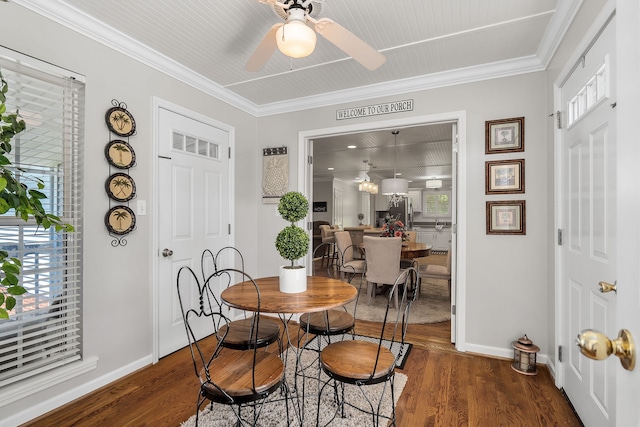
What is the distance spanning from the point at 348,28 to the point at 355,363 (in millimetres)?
2198

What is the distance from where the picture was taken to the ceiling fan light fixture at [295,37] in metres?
1.44

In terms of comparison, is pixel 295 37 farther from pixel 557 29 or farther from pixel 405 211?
pixel 405 211

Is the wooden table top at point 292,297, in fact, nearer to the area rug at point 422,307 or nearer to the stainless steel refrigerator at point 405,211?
the area rug at point 422,307

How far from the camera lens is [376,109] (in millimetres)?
3215

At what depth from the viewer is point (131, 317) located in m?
2.40

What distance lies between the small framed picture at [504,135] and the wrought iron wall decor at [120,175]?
9.61 feet

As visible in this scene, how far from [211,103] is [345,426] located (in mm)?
2988

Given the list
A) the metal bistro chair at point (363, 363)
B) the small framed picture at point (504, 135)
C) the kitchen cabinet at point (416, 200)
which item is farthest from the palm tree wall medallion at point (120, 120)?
the kitchen cabinet at point (416, 200)

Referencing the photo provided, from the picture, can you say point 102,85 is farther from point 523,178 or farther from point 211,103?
point 523,178

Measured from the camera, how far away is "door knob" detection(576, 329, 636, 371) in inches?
22.3

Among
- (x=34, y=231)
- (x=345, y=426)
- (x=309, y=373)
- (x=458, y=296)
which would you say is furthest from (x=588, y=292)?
(x=34, y=231)

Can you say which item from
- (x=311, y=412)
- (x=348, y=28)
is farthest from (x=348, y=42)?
(x=311, y=412)

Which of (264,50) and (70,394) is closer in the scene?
(264,50)

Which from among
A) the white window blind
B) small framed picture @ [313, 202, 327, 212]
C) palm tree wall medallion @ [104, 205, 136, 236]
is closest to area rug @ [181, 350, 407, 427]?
the white window blind
